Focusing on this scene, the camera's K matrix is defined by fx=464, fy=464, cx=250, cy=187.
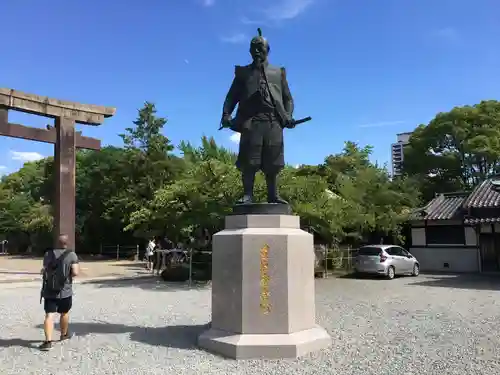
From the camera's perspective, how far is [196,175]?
15.9 meters

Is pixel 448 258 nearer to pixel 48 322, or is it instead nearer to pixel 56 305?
pixel 56 305

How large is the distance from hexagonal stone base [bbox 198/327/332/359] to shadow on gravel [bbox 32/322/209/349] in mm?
515

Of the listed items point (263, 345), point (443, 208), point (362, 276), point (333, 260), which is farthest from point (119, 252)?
point (263, 345)

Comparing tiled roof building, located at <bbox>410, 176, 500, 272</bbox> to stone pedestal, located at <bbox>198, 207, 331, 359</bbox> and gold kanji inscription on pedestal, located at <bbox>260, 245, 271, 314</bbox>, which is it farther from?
gold kanji inscription on pedestal, located at <bbox>260, 245, 271, 314</bbox>

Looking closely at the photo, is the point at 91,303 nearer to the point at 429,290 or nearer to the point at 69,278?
the point at 69,278

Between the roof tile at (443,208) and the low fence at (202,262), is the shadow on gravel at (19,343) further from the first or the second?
the roof tile at (443,208)

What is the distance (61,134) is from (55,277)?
1009cm

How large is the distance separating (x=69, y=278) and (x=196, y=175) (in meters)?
A: 9.42

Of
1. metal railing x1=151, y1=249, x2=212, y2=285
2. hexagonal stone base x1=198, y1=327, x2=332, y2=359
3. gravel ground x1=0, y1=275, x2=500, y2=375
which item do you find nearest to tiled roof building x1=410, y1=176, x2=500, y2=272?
gravel ground x1=0, y1=275, x2=500, y2=375

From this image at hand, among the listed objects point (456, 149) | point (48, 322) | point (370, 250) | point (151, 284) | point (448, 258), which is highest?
point (456, 149)

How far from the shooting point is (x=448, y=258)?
23.2m

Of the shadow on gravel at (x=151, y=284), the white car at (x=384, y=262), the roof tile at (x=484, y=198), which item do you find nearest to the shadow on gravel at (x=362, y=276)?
the white car at (x=384, y=262)

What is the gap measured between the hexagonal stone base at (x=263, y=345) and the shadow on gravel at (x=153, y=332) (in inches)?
20.3

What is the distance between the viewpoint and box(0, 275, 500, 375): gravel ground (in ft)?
17.4
